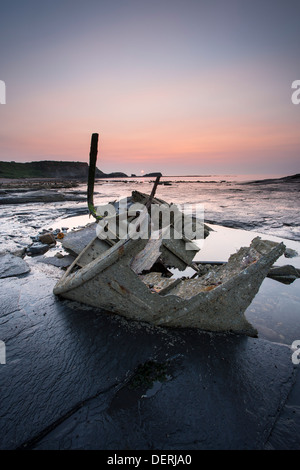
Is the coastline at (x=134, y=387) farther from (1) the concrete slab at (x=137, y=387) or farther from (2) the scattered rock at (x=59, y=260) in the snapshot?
(2) the scattered rock at (x=59, y=260)

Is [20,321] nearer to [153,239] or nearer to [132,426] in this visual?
[132,426]

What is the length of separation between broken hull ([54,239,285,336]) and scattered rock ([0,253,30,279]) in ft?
9.89

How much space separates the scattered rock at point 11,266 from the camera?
17.5 ft

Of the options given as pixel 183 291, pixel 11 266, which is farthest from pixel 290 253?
pixel 11 266

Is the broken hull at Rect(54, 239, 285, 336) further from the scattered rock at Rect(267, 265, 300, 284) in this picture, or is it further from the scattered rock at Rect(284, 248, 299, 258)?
the scattered rock at Rect(284, 248, 299, 258)

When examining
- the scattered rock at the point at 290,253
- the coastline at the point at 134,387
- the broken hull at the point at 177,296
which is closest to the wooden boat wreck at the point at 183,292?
the broken hull at the point at 177,296

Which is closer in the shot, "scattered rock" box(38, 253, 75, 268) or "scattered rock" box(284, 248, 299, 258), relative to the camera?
"scattered rock" box(38, 253, 75, 268)

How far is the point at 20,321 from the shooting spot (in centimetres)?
344

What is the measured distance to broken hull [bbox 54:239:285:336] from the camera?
9.47ft

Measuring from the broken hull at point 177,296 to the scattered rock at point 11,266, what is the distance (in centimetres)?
301

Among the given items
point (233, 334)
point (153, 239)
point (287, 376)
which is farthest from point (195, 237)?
point (287, 376)

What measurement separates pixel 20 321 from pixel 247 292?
331 cm

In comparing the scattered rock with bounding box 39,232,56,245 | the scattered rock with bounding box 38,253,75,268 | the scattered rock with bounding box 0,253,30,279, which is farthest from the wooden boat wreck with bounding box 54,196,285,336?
the scattered rock with bounding box 39,232,56,245

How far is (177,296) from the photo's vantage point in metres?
2.95
